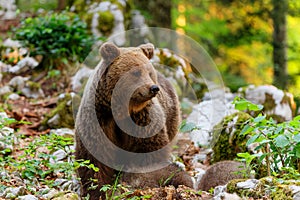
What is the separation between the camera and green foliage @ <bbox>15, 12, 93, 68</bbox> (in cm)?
890

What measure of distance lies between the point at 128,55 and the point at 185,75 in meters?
3.78

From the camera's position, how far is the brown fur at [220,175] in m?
4.59

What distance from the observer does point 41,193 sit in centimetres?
378

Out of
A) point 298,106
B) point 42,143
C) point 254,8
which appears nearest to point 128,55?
point 42,143

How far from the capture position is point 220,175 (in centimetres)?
463

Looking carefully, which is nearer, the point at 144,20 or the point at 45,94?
the point at 45,94

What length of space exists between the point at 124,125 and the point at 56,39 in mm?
4590

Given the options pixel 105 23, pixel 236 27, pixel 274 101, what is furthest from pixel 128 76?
pixel 236 27

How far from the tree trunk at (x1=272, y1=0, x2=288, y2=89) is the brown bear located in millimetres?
5857

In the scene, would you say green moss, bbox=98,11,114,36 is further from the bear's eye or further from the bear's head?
the bear's eye

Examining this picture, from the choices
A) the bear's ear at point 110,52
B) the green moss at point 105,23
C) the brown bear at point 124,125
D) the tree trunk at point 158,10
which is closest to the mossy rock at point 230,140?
the brown bear at point 124,125

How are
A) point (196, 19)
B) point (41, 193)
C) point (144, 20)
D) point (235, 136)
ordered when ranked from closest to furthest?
point (41, 193), point (235, 136), point (144, 20), point (196, 19)

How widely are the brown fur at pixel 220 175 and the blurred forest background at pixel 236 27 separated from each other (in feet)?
15.1

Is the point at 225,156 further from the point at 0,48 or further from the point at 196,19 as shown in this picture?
the point at 196,19
